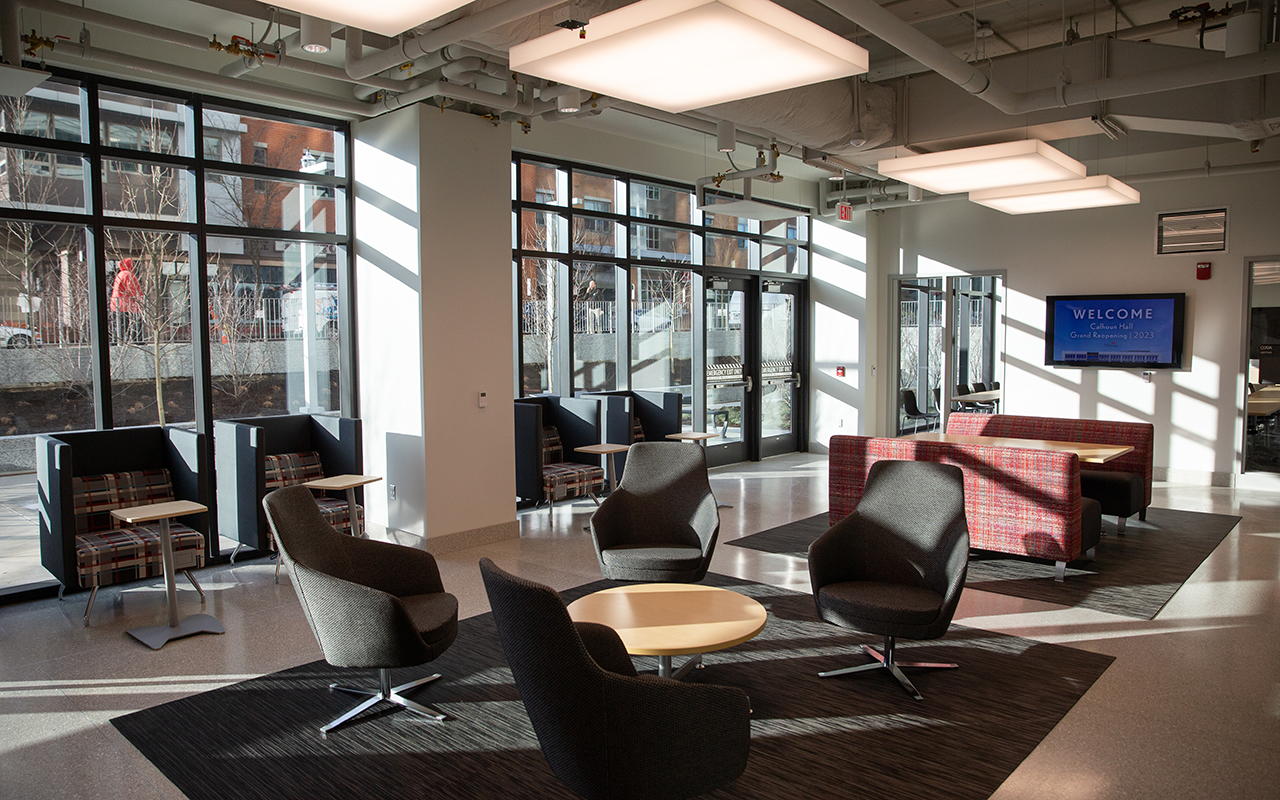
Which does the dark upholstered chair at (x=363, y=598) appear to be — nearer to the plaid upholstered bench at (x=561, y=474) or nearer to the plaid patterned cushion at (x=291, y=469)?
the plaid patterned cushion at (x=291, y=469)

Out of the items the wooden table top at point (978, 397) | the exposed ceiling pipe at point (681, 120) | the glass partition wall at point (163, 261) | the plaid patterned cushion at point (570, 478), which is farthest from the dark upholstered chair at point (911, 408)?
the glass partition wall at point (163, 261)

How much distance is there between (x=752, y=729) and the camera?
3533 millimetres

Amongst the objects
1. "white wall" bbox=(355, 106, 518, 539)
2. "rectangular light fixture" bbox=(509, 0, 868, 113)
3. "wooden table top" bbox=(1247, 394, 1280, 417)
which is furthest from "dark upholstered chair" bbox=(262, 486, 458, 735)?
"wooden table top" bbox=(1247, 394, 1280, 417)

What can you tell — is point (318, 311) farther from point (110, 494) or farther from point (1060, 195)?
point (1060, 195)

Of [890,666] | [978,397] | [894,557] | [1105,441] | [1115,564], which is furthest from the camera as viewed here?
[978,397]

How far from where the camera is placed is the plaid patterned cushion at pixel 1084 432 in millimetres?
7191

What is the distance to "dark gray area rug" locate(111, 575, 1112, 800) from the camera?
309 centimetres

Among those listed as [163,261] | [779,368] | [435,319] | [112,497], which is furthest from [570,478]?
[779,368]

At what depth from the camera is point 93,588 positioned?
16.4ft

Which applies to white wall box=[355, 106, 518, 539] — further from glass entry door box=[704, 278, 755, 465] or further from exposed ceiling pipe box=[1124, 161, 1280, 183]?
exposed ceiling pipe box=[1124, 161, 1280, 183]

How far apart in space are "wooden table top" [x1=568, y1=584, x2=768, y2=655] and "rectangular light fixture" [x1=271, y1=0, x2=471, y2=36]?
7.36 feet

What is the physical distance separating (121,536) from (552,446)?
369cm

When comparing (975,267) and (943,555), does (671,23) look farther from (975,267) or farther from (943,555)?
(975,267)

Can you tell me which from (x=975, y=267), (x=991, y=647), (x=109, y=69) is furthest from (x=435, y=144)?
(x=975, y=267)
